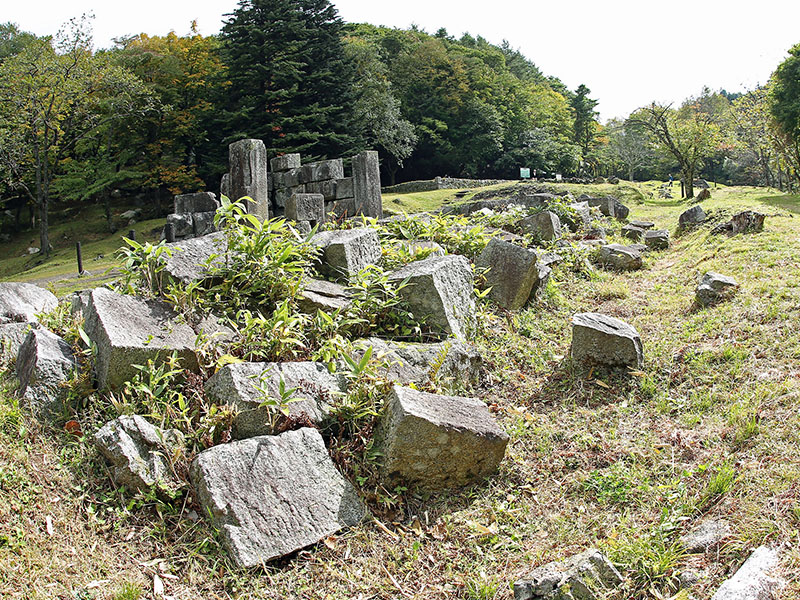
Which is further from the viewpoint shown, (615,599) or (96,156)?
(96,156)

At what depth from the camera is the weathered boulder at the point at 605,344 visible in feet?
16.1

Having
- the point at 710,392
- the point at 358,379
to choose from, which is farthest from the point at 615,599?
the point at 710,392

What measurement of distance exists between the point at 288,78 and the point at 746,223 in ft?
77.9

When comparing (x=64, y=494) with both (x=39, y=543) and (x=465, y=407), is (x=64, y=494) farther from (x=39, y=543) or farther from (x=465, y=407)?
(x=465, y=407)

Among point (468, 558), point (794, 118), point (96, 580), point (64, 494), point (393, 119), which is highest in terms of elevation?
point (393, 119)

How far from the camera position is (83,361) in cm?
397

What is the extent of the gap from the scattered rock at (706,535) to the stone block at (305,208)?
10138 mm

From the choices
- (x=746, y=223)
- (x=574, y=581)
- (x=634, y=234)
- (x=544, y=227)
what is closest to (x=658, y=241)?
(x=634, y=234)

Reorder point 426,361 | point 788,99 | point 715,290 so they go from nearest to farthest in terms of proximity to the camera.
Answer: point 426,361, point 715,290, point 788,99

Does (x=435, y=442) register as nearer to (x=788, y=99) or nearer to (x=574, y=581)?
(x=574, y=581)

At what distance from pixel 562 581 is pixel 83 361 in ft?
10.7

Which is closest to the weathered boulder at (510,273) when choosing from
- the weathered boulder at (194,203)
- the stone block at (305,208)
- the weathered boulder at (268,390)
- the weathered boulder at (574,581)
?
the weathered boulder at (268,390)

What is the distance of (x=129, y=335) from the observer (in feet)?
12.8

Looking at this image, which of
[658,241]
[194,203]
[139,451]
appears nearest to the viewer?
[139,451]
